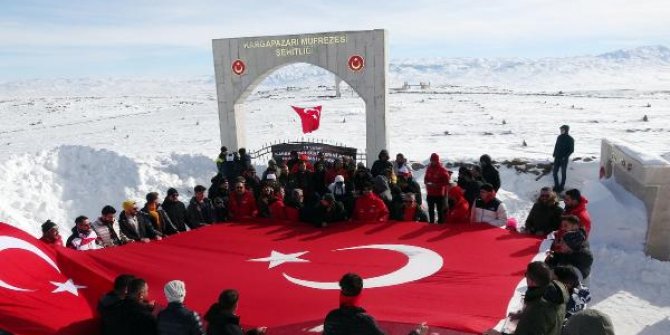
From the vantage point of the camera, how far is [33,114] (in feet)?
152

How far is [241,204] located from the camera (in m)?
9.02

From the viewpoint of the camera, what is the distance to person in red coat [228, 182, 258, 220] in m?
9.02

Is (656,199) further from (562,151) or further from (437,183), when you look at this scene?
(562,151)

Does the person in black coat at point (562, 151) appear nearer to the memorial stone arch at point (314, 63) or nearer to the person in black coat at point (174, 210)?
the memorial stone arch at point (314, 63)

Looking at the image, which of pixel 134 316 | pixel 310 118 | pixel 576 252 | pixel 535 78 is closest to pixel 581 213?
pixel 576 252

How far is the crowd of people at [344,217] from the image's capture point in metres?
3.92

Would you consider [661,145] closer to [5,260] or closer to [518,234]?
[518,234]

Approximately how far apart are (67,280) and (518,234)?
605cm

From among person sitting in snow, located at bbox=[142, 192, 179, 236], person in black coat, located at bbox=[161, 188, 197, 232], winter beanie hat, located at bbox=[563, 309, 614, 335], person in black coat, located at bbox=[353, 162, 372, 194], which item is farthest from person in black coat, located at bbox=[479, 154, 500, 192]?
winter beanie hat, located at bbox=[563, 309, 614, 335]

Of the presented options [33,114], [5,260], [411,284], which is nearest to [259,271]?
[411,284]

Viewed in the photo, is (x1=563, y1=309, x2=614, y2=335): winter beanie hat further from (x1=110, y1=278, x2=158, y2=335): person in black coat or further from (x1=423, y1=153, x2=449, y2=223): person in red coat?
(x1=423, y1=153, x2=449, y2=223): person in red coat

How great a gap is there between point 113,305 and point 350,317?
221cm

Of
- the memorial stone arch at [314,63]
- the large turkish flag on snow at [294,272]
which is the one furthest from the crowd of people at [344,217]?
the memorial stone arch at [314,63]

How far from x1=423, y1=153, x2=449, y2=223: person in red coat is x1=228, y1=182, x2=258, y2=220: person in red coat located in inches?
136
